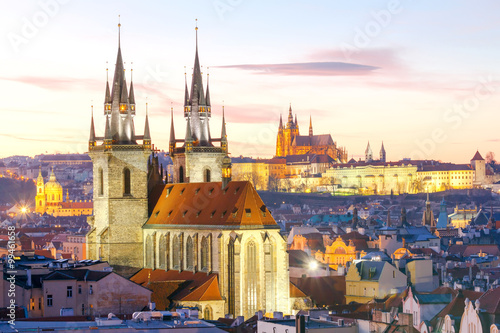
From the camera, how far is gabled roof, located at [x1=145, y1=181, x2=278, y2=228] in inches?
2687

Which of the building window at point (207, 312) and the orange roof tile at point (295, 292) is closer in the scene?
the building window at point (207, 312)

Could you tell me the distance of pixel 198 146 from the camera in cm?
8244

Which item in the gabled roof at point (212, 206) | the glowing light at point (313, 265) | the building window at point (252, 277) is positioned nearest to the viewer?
the building window at point (252, 277)

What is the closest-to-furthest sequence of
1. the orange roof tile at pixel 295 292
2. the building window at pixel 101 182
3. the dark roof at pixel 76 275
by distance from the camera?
the dark roof at pixel 76 275 → the orange roof tile at pixel 295 292 → the building window at pixel 101 182

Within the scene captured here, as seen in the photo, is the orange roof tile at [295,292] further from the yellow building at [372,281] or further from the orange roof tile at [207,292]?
the yellow building at [372,281]

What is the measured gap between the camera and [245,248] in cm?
6769

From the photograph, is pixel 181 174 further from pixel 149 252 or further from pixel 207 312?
pixel 207 312

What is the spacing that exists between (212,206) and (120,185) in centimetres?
1062

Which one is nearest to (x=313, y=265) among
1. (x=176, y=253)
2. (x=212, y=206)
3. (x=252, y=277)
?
(x=176, y=253)

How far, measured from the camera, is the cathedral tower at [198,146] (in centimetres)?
8212

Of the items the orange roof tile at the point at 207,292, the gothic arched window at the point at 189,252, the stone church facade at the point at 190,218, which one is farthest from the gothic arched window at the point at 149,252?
the orange roof tile at the point at 207,292

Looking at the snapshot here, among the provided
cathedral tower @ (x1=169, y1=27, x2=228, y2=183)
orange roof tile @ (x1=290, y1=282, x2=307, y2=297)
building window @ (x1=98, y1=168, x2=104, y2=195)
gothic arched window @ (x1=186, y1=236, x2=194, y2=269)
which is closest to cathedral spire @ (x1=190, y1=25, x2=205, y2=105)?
cathedral tower @ (x1=169, y1=27, x2=228, y2=183)

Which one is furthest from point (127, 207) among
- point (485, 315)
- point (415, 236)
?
point (415, 236)

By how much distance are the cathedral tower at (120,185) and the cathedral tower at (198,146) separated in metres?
3.25
